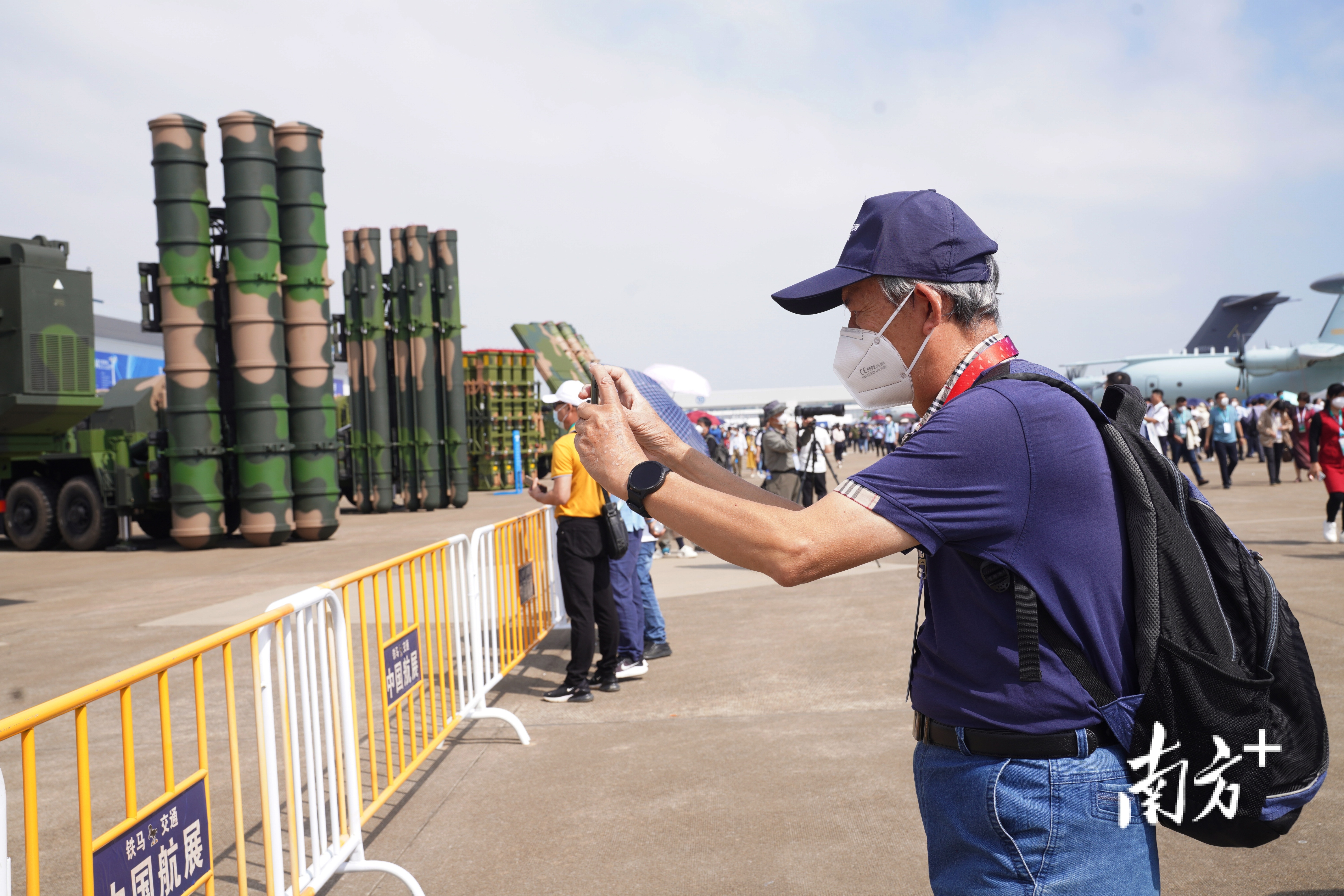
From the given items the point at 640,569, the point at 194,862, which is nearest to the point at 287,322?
the point at 640,569

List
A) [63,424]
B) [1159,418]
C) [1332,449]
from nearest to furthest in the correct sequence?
[1332,449], [63,424], [1159,418]

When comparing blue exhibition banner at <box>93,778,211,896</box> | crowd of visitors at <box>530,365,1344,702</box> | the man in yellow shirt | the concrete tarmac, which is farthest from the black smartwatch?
the man in yellow shirt

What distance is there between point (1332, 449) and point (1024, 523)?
11.1 metres

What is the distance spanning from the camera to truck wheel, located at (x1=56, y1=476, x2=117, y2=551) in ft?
57.0

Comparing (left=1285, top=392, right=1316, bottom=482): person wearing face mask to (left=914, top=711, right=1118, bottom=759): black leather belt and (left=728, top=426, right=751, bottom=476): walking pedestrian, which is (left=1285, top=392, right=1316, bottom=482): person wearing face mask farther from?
(left=914, top=711, right=1118, bottom=759): black leather belt

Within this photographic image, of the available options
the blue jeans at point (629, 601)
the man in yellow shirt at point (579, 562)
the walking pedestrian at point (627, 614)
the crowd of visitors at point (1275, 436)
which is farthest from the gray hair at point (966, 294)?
the crowd of visitors at point (1275, 436)

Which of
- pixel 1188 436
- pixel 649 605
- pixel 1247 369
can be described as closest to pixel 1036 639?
pixel 649 605

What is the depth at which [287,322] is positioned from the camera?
1752 centimetres

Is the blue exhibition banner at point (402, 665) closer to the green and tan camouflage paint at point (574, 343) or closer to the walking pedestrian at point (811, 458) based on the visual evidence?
the walking pedestrian at point (811, 458)

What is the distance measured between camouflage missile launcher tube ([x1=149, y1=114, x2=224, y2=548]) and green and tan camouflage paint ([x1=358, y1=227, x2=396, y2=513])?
22.1ft

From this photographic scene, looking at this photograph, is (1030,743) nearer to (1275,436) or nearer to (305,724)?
(305,724)

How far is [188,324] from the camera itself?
16.5 m

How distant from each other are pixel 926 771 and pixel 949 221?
39.1 inches

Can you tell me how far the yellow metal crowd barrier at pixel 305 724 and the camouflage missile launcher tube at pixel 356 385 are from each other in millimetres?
16340
